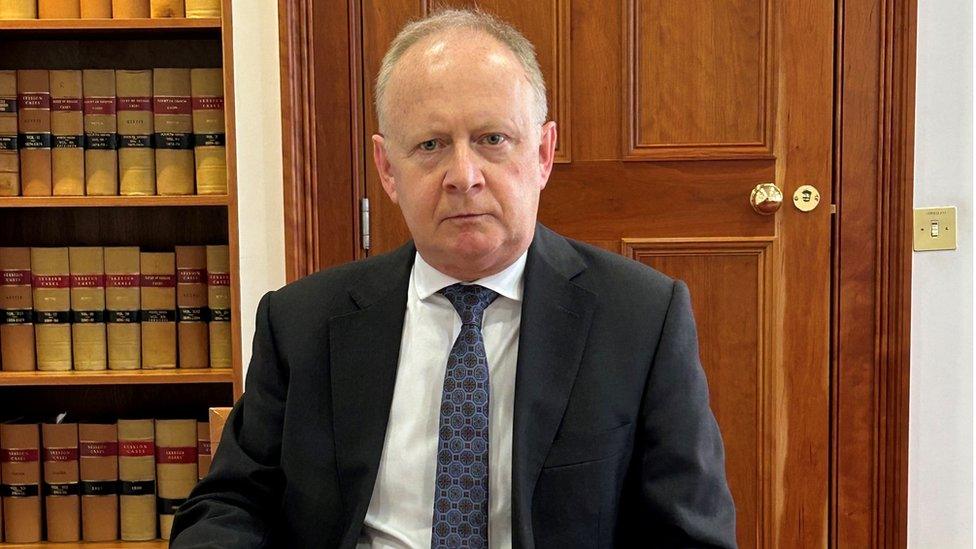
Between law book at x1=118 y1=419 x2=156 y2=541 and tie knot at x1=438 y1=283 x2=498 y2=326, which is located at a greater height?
tie knot at x1=438 y1=283 x2=498 y2=326

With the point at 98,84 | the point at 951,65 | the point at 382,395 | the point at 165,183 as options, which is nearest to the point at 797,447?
the point at 951,65

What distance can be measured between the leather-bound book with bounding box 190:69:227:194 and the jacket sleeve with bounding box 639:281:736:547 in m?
1.31

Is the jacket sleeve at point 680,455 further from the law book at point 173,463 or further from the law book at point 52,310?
the law book at point 52,310

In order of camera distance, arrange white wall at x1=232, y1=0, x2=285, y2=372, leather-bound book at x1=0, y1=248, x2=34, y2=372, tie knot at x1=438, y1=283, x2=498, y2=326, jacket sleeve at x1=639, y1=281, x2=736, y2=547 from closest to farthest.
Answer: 1. jacket sleeve at x1=639, y1=281, x2=736, y2=547
2. tie knot at x1=438, y1=283, x2=498, y2=326
3. white wall at x1=232, y1=0, x2=285, y2=372
4. leather-bound book at x1=0, y1=248, x2=34, y2=372

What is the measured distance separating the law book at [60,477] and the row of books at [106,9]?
38.5 inches

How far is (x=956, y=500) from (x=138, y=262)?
2036 mm

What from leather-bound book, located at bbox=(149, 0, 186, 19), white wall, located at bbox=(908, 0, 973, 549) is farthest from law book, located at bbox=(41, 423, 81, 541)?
white wall, located at bbox=(908, 0, 973, 549)

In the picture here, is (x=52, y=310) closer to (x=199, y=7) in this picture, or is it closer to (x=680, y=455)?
(x=199, y=7)

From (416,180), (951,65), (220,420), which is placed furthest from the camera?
(951,65)

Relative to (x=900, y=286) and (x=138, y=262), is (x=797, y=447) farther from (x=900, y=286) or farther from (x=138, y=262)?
(x=138, y=262)

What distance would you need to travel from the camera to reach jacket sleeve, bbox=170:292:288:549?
4.12ft

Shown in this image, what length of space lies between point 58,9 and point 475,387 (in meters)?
1.55

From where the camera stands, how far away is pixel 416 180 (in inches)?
50.7

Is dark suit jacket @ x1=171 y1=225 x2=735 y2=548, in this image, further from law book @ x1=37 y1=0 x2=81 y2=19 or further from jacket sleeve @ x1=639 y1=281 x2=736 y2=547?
law book @ x1=37 y1=0 x2=81 y2=19
